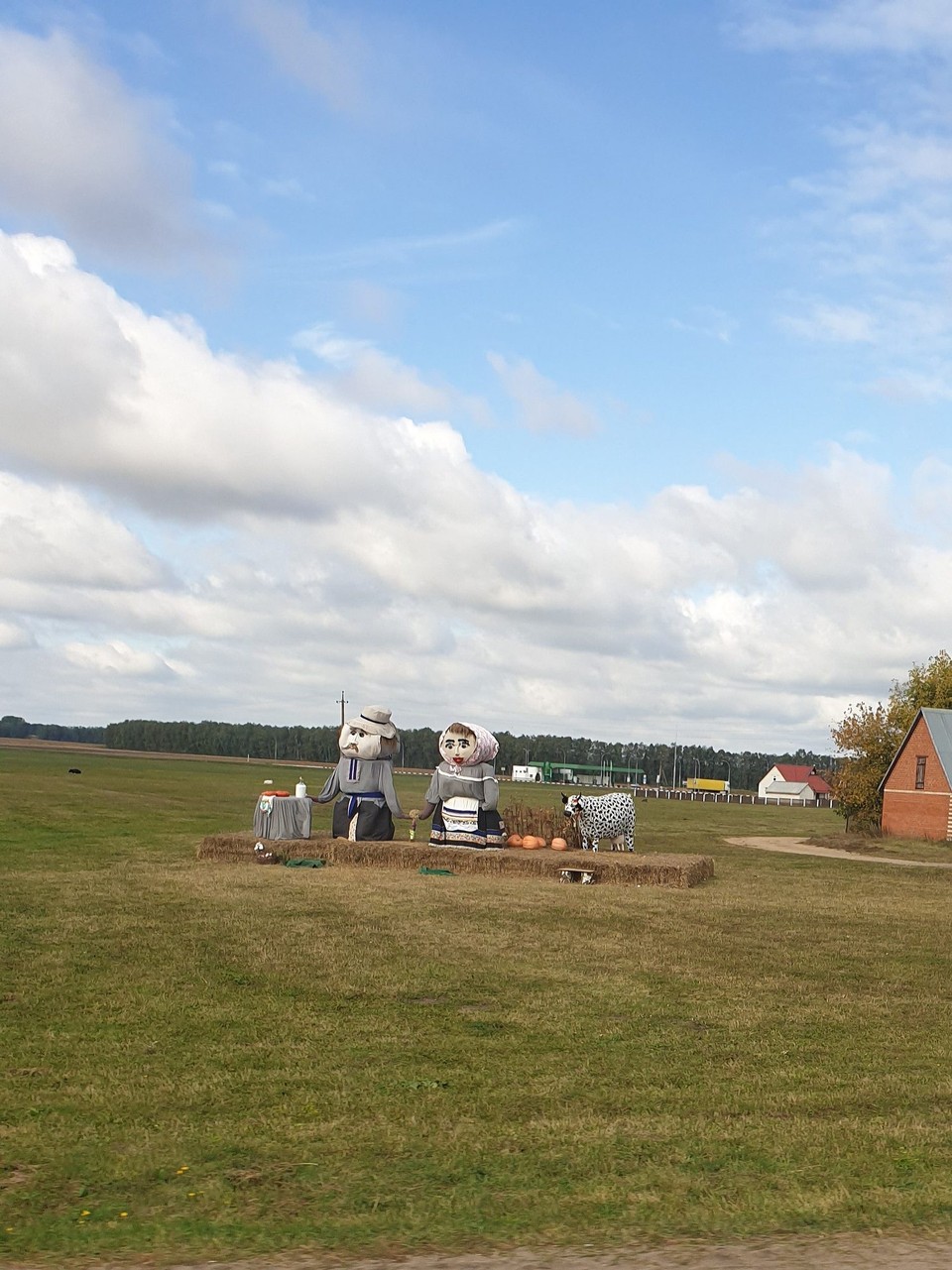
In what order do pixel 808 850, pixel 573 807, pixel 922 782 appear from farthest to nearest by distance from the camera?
pixel 922 782
pixel 808 850
pixel 573 807

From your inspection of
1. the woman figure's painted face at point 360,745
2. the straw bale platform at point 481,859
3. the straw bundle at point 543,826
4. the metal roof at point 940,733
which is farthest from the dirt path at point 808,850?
the woman figure's painted face at point 360,745

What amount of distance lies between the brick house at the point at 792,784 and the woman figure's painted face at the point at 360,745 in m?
124

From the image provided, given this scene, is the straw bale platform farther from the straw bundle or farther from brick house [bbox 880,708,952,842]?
brick house [bbox 880,708,952,842]

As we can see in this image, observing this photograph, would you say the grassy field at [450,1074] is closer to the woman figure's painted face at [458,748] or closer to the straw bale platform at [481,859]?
the straw bale platform at [481,859]

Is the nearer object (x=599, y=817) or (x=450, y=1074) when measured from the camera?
(x=450, y=1074)

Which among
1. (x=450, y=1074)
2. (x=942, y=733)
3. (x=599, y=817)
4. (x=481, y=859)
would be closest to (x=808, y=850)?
(x=942, y=733)

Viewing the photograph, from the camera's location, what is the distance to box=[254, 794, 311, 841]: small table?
83.3 ft

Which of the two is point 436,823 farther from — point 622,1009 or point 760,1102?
point 760,1102

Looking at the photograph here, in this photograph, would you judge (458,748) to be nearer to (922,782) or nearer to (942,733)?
(922,782)

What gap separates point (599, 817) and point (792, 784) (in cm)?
13147

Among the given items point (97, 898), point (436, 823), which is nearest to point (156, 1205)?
point (97, 898)

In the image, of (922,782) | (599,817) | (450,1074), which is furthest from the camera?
(922,782)

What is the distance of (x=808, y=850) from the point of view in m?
39.3

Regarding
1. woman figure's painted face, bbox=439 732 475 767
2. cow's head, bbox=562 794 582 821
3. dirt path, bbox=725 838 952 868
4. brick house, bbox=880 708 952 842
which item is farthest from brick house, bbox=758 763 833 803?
woman figure's painted face, bbox=439 732 475 767
